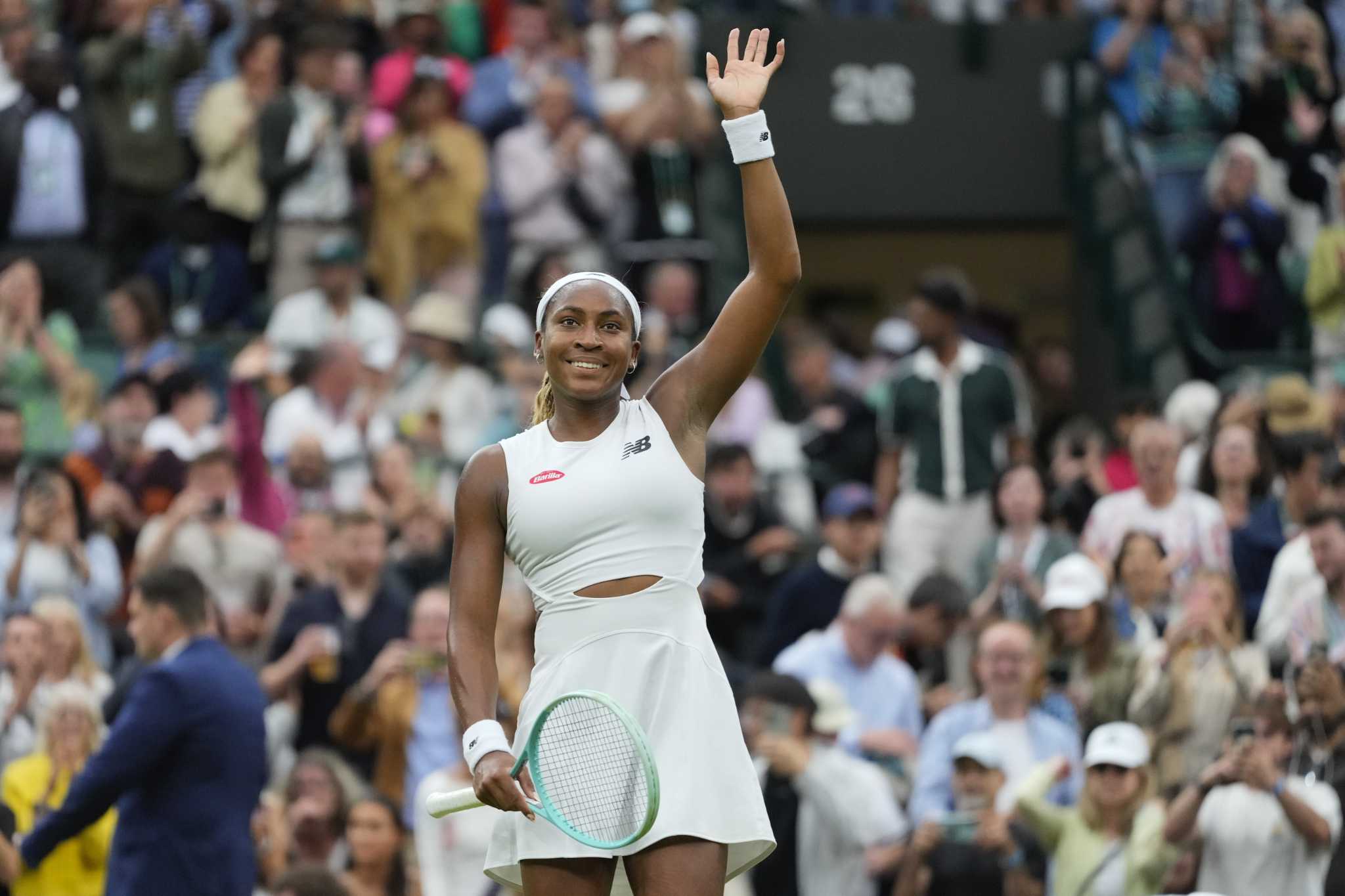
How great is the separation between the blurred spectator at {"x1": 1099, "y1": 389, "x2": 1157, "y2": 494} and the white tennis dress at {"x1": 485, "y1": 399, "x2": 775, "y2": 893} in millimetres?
7435

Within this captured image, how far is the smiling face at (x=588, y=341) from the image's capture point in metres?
4.96

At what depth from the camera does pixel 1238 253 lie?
48.3ft

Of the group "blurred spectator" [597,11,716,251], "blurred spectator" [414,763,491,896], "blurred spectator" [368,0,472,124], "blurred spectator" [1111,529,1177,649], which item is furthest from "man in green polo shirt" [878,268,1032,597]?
"blurred spectator" [414,763,491,896]

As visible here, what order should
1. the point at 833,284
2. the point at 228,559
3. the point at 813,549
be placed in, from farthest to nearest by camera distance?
1. the point at 833,284
2. the point at 813,549
3. the point at 228,559

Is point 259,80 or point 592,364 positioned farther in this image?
point 259,80

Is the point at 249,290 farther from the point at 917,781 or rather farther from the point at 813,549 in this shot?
the point at 917,781

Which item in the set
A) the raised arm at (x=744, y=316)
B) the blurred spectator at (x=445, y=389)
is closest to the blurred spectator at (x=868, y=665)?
the blurred spectator at (x=445, y=389)

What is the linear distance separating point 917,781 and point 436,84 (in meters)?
5.75

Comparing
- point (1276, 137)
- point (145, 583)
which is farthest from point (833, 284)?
point (145, 583)

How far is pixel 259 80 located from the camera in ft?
45.0

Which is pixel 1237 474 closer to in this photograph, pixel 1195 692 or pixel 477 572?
pixel 1195 692

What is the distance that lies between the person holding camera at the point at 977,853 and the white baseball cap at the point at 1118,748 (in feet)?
1.21

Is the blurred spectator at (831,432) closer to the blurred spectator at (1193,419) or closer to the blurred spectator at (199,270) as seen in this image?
the blurred spectator at (1193,419)

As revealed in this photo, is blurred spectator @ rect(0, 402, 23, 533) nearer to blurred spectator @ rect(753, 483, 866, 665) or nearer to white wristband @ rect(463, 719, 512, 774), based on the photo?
blurred spectator @ rect(753, 483, 866, 665)
